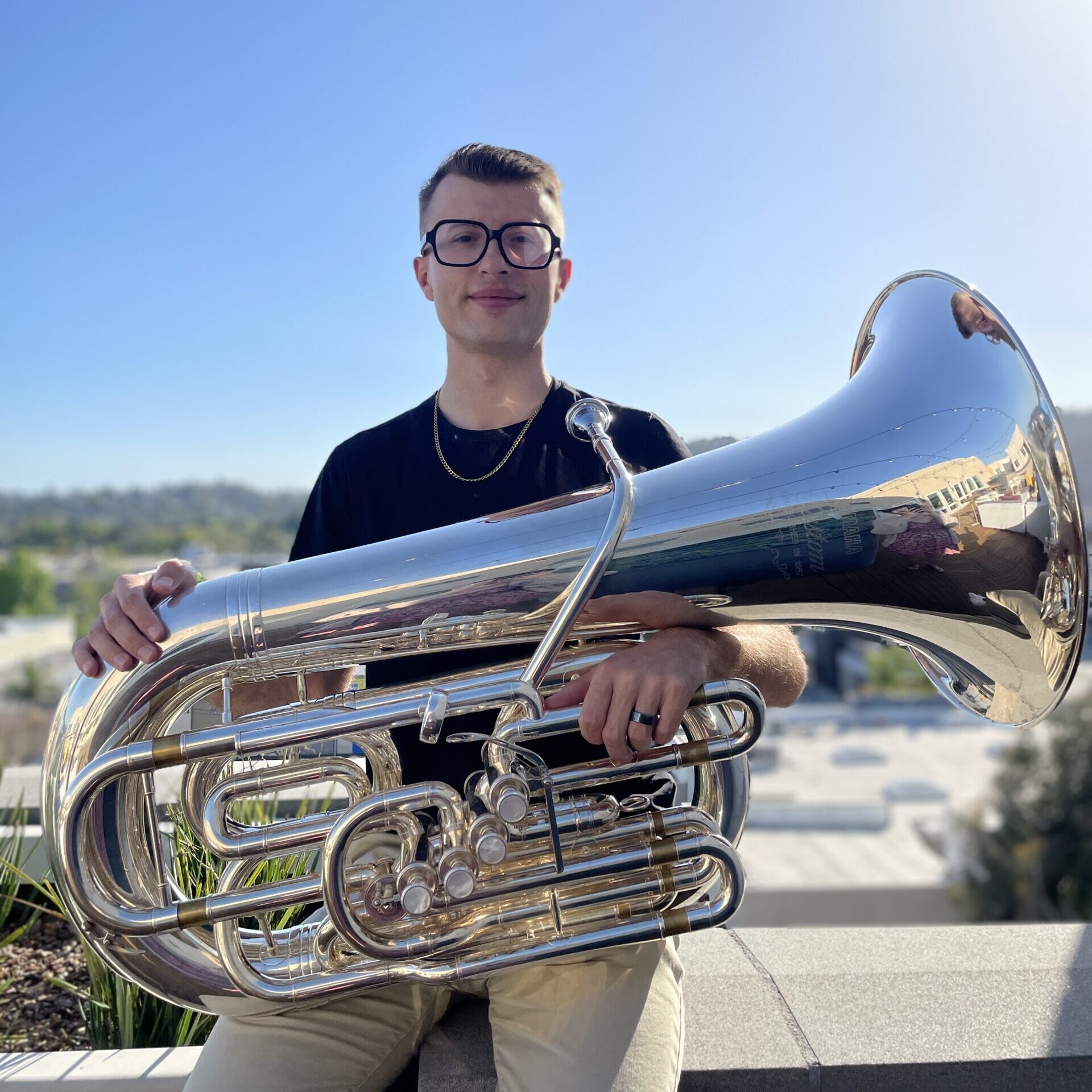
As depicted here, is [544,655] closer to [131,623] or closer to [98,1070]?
[131,623]

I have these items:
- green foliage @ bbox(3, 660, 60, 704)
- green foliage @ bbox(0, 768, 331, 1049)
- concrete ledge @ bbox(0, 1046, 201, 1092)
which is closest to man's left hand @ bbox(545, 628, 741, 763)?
green foliage @ bbox(0, 768, 331, 1049)

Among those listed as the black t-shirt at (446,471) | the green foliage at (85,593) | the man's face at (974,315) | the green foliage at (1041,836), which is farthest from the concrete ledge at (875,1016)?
the green foliage at (85,593)

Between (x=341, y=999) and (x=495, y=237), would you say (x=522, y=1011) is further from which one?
(x=495, y=237)

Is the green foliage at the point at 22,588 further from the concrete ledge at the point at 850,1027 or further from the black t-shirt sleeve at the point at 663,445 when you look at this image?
the black t-shirt sleeve at the point at 663,445

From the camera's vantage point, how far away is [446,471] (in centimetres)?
226

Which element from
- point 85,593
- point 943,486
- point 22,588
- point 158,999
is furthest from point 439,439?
point 85,593

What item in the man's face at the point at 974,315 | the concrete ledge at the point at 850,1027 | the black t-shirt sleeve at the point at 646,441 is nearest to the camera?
the man's face at the point at 974,315

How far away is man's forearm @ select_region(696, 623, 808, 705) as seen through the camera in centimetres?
177

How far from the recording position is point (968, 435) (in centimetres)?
167

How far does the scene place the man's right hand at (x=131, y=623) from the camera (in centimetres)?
166

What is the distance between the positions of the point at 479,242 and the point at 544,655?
1.11 metres

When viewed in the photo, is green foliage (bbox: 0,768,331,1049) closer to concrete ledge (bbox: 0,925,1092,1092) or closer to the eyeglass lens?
concrete ledge (bbox: 0,925,1092,1092)

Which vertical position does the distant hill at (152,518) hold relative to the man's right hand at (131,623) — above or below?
below

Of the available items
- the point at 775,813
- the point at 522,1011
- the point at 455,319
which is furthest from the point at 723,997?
the point at 775,813
